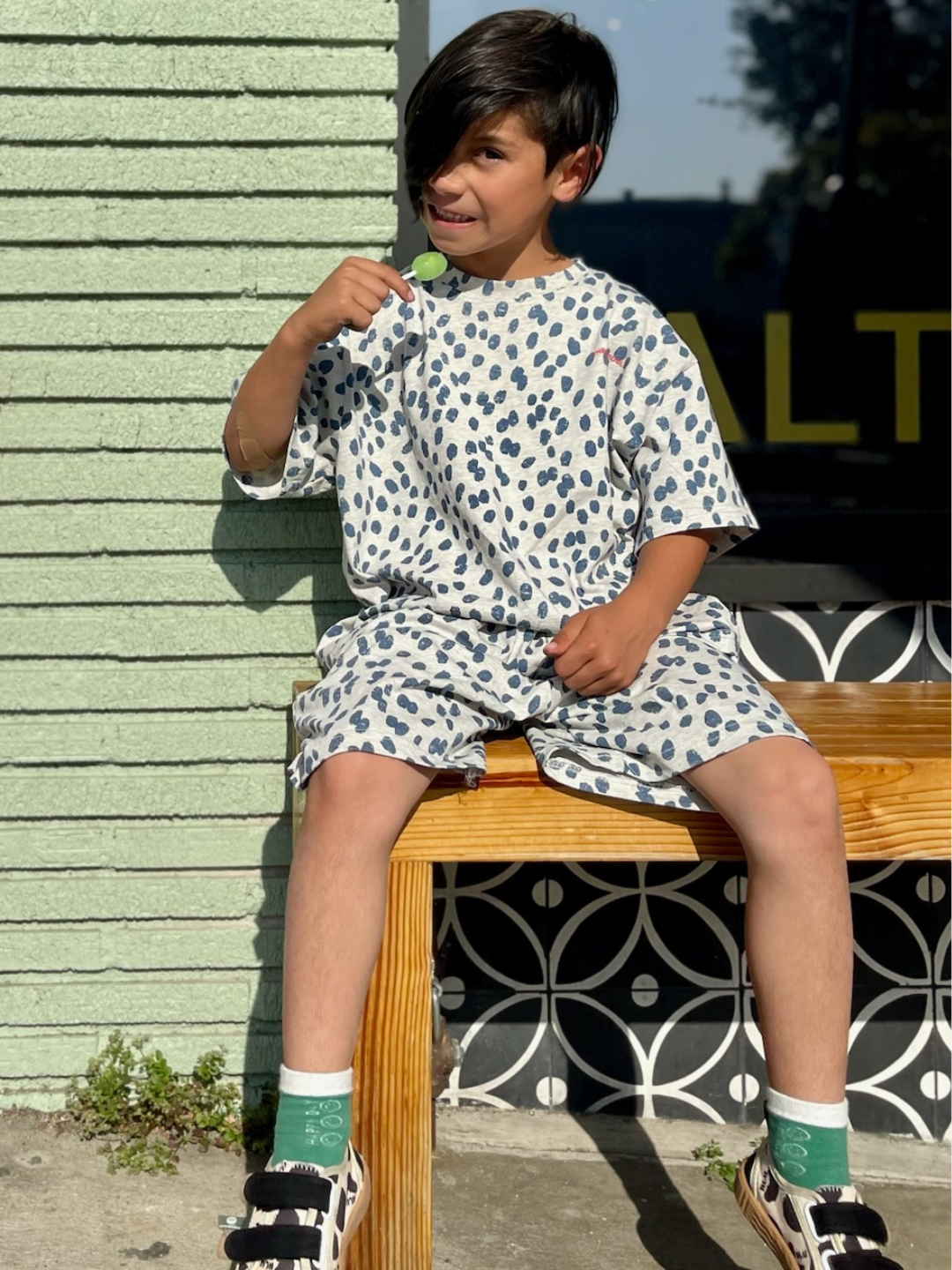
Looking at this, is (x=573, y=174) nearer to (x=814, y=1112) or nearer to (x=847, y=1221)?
(x=814, y=1112)

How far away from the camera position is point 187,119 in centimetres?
229

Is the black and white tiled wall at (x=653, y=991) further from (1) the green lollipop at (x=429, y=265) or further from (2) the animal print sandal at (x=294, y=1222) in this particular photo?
(1) the green lollipop at (x=429, y=265)

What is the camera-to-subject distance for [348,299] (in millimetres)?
1971

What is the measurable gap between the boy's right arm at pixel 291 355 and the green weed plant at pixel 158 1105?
40.1 inches

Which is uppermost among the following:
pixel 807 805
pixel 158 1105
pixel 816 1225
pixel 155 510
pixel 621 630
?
pixel 155 510

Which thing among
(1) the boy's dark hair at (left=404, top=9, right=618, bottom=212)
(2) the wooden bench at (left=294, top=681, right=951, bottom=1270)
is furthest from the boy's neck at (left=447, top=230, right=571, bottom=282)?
(2) the wooden bench at (left=294, top=681, right=951, bottom=1270)

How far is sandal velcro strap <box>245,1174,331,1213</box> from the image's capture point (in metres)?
1.68

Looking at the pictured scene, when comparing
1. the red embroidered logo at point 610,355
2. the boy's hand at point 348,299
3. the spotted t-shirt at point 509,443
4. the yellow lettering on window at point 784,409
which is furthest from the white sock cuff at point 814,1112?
the yellow lettering on window at point 784,409

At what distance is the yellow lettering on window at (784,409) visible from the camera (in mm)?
3119

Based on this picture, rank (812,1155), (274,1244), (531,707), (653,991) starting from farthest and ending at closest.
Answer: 1. (653,991)
2. (531,707)
3. (812,1155)
4. (274,1244)

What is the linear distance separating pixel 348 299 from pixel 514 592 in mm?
479

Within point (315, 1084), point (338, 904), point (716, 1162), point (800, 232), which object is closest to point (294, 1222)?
point (315, 1084)

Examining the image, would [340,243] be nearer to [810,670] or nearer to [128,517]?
[128,517]

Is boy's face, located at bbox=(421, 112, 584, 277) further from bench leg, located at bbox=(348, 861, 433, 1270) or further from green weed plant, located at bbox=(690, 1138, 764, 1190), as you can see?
green weed plant, located at bbox=(690, 1138, 764, 1190)
